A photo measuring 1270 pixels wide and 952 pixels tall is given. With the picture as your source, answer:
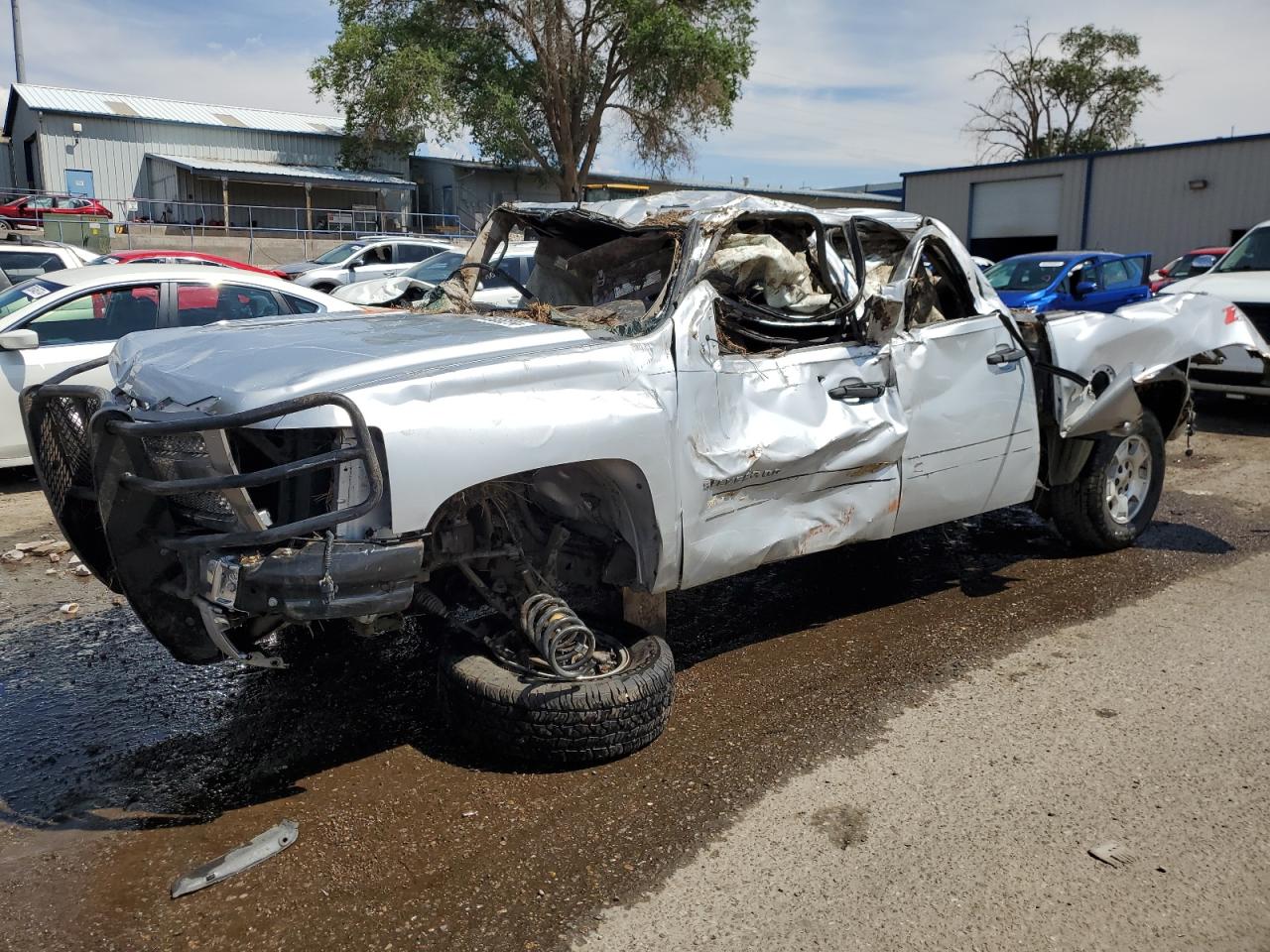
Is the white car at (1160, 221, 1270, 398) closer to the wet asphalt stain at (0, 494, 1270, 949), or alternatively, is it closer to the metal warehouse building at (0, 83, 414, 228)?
the wet asphalt stain at (0, 494, 1270, 949)

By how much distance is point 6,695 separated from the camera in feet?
14.1

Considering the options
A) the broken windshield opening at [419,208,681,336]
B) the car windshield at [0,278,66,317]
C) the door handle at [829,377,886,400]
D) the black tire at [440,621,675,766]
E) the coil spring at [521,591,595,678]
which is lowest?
the black tire at [440,621,675,766]

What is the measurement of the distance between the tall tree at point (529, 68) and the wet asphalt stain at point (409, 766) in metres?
35.0

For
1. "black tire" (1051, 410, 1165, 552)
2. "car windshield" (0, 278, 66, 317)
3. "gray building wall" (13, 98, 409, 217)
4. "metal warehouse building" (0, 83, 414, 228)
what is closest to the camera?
"black tire" (1051, 410, 1165, 552)

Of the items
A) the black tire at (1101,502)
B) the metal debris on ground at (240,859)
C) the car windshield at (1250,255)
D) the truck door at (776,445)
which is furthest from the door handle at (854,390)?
the car windshield at (1250,255)

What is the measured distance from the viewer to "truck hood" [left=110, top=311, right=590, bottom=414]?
3.14 m

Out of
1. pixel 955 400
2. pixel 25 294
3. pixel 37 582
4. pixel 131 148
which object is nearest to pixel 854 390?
pixel 955 400

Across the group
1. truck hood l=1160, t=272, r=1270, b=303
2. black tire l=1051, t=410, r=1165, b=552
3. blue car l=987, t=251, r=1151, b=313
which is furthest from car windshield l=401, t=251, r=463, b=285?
black tire l=1051, t=410, r=1165, b=552

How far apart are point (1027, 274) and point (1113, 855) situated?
1446 cm

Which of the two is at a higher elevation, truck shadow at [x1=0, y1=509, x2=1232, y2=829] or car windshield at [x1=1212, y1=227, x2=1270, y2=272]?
car windshield at [x1=1212, y1=227, x2=1270, y2=272]

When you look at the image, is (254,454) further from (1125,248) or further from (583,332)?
(1125,248)

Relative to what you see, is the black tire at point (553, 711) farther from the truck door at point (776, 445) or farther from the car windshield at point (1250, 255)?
the car windshield at point (1250, 255)

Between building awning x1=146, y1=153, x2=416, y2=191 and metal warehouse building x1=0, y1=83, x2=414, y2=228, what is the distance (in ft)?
0.14

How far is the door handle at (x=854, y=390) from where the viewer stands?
425 cm
